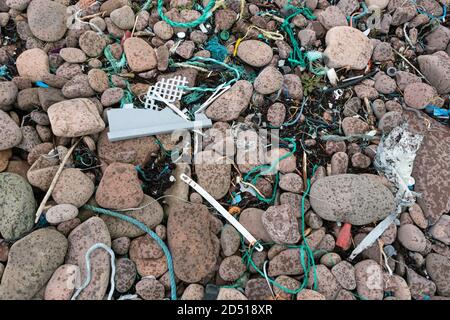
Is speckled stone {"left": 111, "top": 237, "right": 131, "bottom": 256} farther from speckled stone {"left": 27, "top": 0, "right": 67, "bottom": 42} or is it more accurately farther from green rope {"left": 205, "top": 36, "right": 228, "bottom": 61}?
speckled stone {"left": 27, "top": 0, "right": 67, "bottom": 42}

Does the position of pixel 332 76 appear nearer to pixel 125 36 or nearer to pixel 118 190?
pixel 125 36

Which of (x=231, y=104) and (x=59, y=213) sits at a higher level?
(x=231, y=104)

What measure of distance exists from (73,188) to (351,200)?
1788 mm

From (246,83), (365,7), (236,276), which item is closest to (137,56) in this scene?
(246,83)

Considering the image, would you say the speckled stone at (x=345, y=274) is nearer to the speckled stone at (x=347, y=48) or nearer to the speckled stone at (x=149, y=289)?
the speckled stone at (x=149, y=289)

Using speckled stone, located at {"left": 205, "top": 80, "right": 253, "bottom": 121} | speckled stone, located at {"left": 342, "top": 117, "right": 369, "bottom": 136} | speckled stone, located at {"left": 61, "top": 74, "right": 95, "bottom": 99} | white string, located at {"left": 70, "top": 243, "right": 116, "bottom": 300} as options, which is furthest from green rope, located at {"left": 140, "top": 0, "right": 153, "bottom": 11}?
white string, located at {"left": 70, "top": 243, "right": 116, "bottom": 300}

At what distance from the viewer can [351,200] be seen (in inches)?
95.6

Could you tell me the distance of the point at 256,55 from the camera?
9.39 ft

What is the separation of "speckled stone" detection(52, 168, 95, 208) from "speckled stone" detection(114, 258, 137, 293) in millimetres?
466

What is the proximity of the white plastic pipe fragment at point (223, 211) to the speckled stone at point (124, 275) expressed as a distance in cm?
63

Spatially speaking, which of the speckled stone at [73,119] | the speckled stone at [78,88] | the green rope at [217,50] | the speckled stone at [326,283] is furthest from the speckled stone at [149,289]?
the green rope at [217,50]

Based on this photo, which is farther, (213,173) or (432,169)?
(432,169)

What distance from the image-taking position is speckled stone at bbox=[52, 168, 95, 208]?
2.32 meters

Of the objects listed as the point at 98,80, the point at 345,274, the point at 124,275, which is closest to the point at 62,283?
the point at 124,275
